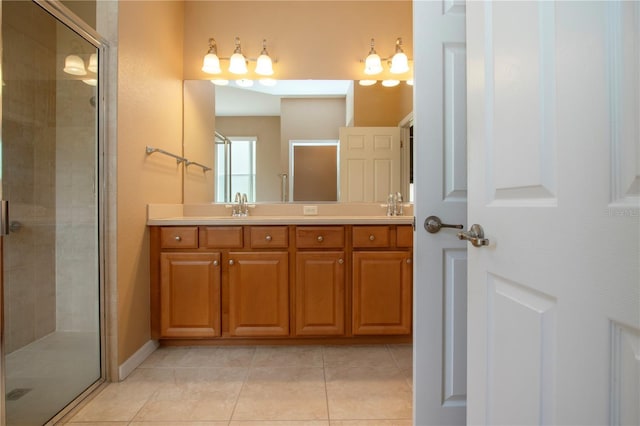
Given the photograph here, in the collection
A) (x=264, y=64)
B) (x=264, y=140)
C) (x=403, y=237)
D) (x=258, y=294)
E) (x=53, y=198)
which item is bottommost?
(x=258, y=294)

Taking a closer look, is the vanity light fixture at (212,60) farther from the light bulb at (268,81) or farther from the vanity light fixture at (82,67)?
the vanity light fixture at (82,67)

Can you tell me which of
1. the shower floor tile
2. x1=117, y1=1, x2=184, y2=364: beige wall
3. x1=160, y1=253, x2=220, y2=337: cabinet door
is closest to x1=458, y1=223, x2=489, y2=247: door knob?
x1=160, y1=253, x2=220, y2=337: cabinet door

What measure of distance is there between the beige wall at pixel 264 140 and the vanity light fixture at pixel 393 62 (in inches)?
33.9

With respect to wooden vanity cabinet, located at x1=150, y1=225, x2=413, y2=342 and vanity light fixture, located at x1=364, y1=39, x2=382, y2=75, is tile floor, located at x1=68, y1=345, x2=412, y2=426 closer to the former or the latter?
wooden vanity cabinet, located at x1=150, y1=225, x2=413, y2=342

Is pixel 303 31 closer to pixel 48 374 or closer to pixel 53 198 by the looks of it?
pixel 53 198

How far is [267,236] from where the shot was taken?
2.02 meters

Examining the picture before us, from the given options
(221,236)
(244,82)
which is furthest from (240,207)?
(244,82)

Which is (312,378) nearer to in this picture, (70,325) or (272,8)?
(70,325)

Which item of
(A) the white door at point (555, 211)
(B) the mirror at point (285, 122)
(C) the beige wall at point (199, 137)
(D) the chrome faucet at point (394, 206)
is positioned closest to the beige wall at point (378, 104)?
(B) the mirror at point (285, 122)

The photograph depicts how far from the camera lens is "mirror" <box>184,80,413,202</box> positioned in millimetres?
2549

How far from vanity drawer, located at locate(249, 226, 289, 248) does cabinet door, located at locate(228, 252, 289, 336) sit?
0.22 ft

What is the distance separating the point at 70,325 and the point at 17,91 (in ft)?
4.05

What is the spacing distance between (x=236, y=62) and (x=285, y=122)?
587mm

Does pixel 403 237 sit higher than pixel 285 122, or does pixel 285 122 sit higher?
pixel 285 122
